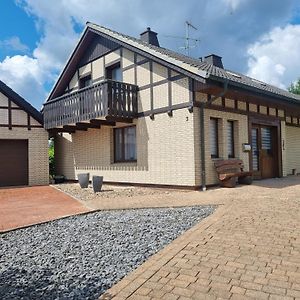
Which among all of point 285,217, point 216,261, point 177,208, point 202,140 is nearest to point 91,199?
point 177,208

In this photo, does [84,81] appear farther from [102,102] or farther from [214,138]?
[214,138]

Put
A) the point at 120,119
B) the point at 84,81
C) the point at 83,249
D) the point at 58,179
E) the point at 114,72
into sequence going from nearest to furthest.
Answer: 1. the point at 83,249
2. the point at 120,119
3. the point at 114,72
4. the point at 84,81
5. the point at 58,179

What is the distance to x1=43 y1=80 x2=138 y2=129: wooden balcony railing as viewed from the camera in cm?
1073

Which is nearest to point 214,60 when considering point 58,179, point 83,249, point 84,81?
point 84,81

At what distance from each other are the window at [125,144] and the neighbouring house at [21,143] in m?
4.12

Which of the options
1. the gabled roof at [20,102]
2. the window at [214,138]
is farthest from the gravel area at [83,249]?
the gabled roof at [20,102]

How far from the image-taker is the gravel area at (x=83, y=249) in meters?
3.23

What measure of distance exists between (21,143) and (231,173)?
9.45m

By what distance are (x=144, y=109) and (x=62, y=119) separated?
13.0 ft

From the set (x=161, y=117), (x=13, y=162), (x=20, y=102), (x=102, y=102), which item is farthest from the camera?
(x=13, y=162)

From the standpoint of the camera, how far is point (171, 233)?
4.91m

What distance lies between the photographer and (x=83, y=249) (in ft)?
14.5

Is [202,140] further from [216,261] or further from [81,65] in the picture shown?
[81,65]

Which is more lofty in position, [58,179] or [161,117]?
[161,117]
